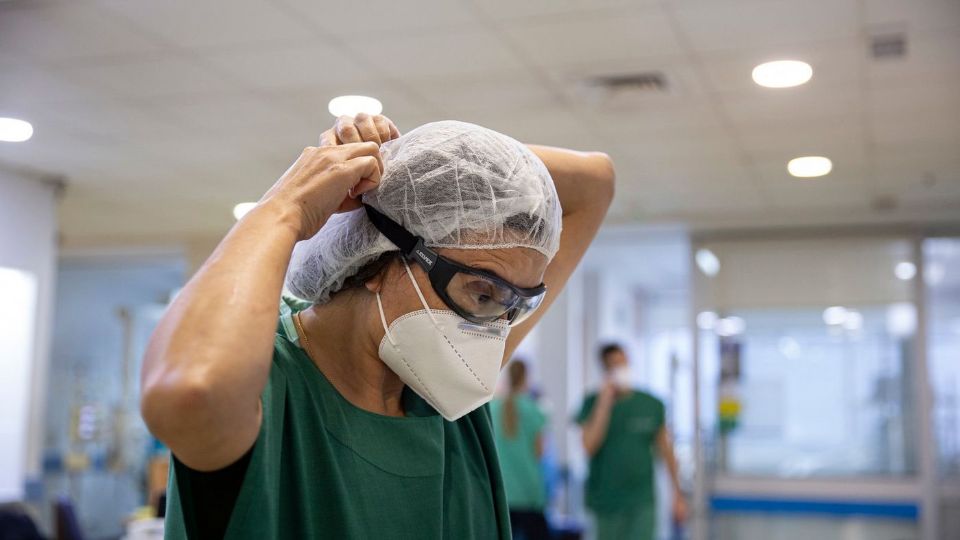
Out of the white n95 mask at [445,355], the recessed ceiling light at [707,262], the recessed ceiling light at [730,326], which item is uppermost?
the recessed ceiling light at [707,262]

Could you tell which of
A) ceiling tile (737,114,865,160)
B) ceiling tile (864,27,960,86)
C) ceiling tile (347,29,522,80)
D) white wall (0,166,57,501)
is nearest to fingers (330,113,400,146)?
ceiling tile (347,29,522,80)

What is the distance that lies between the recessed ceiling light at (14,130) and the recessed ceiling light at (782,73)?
10.8 ft

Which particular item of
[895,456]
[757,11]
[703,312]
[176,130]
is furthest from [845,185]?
[176,130]

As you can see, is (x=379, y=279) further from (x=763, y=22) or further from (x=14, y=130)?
(x=14, y=130)

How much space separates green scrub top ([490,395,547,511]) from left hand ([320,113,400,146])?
450 cm

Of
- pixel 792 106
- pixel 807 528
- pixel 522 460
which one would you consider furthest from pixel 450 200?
pixel 807 528

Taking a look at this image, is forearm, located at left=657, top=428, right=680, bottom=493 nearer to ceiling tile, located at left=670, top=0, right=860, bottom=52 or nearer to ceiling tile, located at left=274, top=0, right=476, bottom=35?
ceiling tile, located at left=670, top=0, right=860, bottom=52

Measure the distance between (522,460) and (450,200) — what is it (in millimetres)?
4665

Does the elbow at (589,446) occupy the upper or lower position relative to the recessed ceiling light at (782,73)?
lower

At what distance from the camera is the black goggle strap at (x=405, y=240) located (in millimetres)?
1122

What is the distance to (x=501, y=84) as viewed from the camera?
12.9 ft

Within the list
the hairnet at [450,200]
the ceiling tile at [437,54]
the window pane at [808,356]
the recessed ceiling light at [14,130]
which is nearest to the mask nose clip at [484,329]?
the hairnet at [450,200]

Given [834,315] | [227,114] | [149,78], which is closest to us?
[149,78]

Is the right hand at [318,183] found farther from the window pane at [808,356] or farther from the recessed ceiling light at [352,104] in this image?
the window pane at [808,356]
